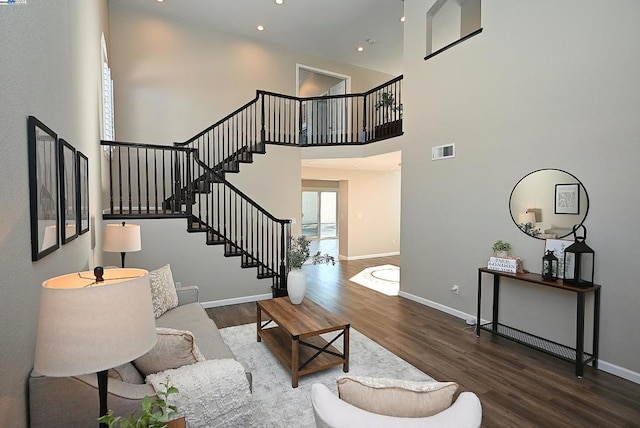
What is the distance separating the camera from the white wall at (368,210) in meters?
9.09

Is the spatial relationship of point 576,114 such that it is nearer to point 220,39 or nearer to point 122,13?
point 220,39

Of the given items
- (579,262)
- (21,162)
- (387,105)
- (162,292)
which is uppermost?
(387,105)

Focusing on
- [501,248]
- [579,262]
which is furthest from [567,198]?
[501,248]

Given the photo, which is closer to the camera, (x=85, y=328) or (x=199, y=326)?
(x=85, y=328)

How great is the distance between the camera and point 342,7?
6.25m

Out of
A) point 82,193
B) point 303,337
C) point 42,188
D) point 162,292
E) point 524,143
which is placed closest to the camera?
point 42,188

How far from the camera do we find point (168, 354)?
6.01ft

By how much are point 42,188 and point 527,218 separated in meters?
4.36

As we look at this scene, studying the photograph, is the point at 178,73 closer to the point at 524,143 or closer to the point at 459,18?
the point at 459,18

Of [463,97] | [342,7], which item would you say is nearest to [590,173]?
[463,97]

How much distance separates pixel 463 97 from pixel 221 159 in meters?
4.78

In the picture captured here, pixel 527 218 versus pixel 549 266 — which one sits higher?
pixel 527 218

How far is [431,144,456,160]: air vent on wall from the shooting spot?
4.62 metres

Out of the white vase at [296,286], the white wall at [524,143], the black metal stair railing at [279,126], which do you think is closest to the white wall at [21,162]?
the white vase at [296,286]
